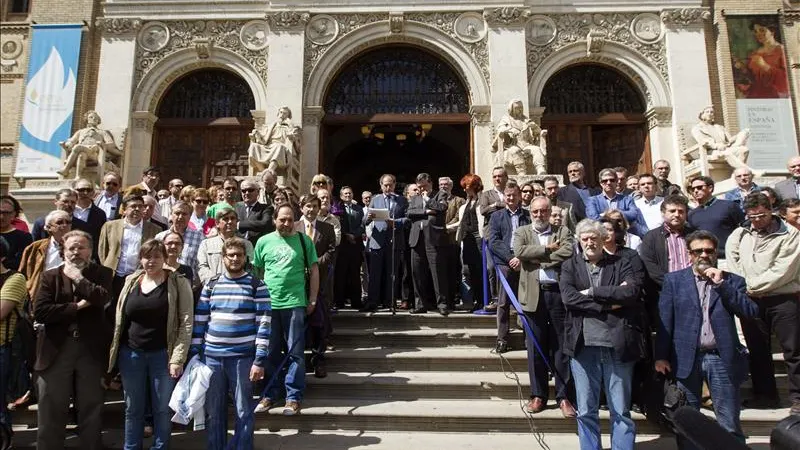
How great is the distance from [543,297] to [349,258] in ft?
11.1

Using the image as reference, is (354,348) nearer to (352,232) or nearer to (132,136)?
(352,232)

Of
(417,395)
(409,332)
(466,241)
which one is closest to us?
(417,395)

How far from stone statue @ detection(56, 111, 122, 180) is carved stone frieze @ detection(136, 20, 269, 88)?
199 centimetres

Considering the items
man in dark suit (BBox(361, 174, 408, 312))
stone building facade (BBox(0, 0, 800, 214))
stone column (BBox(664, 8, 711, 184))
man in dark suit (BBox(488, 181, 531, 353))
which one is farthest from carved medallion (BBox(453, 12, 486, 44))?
man in dark suit (BBox(488, 181, 531, 353))

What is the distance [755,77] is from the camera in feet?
42.1

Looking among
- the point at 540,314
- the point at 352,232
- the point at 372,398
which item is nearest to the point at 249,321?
the point at 372,398

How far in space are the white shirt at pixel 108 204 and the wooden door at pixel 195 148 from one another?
6.12m

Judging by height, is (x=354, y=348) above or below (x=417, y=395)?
above

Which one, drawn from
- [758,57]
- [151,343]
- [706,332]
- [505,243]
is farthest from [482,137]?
[151,343]

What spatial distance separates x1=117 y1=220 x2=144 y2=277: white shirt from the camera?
18.2ft

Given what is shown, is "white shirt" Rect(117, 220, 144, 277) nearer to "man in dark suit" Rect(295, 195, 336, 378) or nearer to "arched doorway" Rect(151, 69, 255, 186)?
"man in dark suit" Rect(295, 195, 336, 378)

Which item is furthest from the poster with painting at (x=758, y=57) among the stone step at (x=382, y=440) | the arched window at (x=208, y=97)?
the arched window at (x=208, y=97)

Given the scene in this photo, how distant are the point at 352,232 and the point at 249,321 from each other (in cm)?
363

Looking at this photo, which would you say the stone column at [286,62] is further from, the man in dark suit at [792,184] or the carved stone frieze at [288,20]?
the man in dark suit at [792,184]
